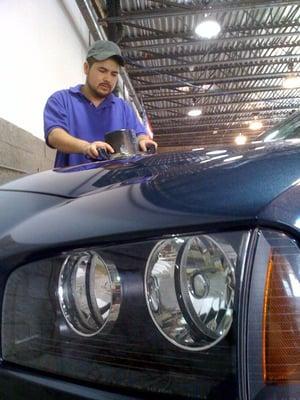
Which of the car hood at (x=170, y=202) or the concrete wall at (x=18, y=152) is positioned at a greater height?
the concrete wall at (x=18, y=152)

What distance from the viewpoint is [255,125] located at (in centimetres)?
1457

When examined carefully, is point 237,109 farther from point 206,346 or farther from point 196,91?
point 206,346

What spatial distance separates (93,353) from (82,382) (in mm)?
43

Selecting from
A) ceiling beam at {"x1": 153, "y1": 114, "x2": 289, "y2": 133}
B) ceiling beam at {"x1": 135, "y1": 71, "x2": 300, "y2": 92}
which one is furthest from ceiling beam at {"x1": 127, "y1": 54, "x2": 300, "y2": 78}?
ceiling beam at {"x1": 153, "y1": 114, "x2": 289, "y2": 133}

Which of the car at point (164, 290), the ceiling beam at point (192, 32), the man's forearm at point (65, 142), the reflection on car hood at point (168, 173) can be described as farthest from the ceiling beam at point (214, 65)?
the car at point (164, 290)

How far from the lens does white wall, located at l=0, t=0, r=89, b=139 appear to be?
319cm

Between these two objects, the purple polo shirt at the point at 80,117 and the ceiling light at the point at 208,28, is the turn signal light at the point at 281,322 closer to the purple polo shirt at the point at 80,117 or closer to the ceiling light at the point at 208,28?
the purple polo shirt at the point at 80,117

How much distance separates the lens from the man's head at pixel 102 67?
2188mm

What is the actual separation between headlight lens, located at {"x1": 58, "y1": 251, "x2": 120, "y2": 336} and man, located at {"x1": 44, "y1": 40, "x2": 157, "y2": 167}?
4.58ft

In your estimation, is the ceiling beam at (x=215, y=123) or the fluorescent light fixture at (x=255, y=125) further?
the fluorescent light fixture at (x=255, y=125)

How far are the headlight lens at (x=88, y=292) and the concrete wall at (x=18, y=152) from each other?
2204mm

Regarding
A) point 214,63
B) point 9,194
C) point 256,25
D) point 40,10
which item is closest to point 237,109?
point 214,63

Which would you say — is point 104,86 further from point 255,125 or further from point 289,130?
point 255,125

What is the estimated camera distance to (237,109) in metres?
12.2
